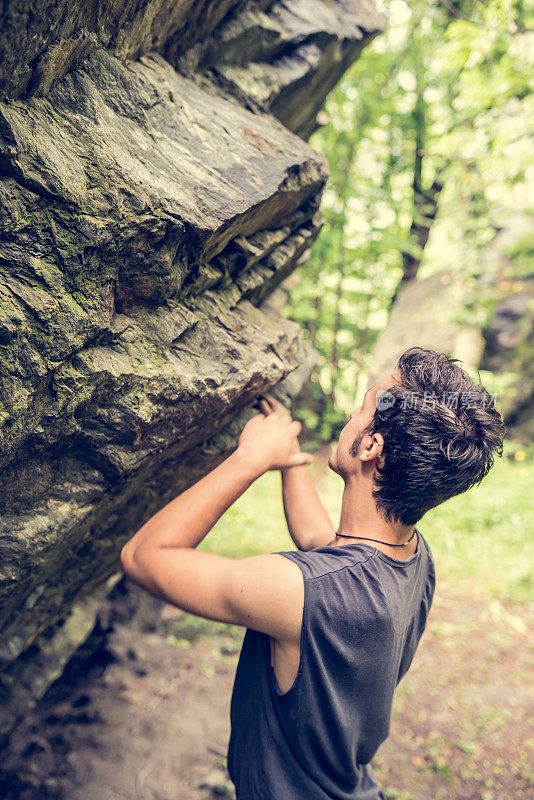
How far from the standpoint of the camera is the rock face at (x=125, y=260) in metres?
1.78

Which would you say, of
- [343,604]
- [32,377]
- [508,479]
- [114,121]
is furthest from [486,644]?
[114,121]

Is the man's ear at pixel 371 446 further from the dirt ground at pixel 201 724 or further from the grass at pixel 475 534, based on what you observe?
the grass at pixel 475 534

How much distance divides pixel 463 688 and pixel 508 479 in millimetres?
4107

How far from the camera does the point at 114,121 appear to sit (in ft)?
6.61

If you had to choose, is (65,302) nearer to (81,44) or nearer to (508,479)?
(81,44)

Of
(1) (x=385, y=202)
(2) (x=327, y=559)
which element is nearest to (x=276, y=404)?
(2) (x=327, y=559)

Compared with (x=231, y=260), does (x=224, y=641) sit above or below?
below

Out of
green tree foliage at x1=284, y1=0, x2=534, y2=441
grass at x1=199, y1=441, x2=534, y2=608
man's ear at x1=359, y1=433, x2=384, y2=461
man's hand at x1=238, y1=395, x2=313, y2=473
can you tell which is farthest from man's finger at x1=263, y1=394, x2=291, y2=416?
green tree foliage at x1=284, y1=0, x2=534, y2=441

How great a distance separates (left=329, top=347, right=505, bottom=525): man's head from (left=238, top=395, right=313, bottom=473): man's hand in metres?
0.30

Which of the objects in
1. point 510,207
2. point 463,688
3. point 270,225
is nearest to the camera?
point 270,225

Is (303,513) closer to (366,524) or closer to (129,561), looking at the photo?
(366,524)

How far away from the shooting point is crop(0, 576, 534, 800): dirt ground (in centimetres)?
370

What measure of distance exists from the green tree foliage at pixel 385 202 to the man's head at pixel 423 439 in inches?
309

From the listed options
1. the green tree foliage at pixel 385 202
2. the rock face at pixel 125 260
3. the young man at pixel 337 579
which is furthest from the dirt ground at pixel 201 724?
the green tree foliage at pixel 385 202
